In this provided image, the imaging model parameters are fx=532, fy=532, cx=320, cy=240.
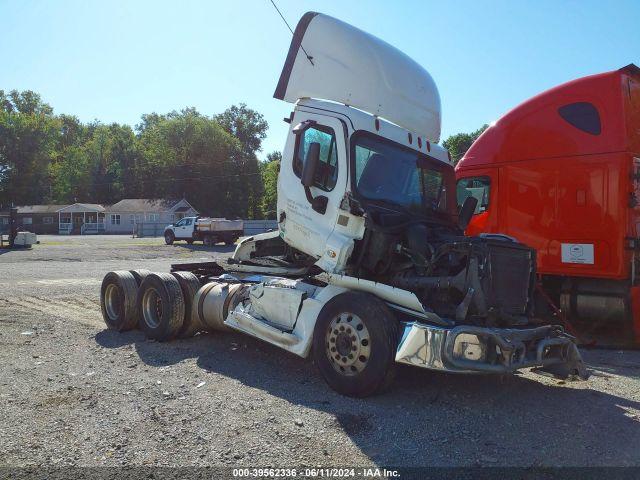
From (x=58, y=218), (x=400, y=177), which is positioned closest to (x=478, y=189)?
(x=400, y=177)

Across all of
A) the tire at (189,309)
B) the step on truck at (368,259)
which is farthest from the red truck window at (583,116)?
the tire at (189,309)

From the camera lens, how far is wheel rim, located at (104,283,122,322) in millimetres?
7996

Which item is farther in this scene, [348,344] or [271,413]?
[348,344]

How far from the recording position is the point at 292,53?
609 cm

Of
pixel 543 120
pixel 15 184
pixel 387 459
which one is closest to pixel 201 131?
pixel 15 184

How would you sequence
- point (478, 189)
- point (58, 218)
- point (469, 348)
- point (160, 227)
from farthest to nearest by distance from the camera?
point (58, 218), point (160, 227), point (478, 189), point (469, 348)

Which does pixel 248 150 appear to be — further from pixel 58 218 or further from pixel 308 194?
pixel 308 194

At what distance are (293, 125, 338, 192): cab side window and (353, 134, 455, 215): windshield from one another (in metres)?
0.23

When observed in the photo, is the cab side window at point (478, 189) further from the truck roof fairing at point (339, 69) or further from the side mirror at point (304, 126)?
the side mirror at point (304, 126)

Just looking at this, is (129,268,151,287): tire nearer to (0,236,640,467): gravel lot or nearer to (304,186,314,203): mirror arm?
(0,236,640,467): gravel lot

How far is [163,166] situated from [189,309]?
230ft

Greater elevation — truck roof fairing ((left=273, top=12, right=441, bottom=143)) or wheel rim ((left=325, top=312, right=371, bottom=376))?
truck roof fairing ((left=273, top=12, right=441, bottom=143))

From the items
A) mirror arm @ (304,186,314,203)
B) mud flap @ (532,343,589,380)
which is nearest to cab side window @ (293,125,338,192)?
mirror arm @ (304,186,314,203)

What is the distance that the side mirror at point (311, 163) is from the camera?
543cm
